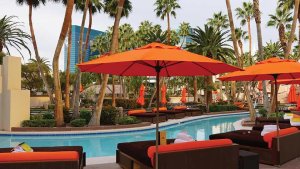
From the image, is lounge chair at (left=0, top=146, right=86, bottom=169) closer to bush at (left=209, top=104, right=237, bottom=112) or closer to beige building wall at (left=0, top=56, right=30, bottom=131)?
beige building wall at (left=0, top=56, right=30, bottom=131)

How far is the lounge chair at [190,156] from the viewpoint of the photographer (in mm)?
5848

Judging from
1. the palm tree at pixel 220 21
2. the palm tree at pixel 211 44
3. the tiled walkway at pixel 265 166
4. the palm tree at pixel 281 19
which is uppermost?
the palm tree at pixel 220 21

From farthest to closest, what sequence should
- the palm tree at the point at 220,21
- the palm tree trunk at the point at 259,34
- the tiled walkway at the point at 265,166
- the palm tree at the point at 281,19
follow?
the palm tree at the point at 220,21 < the palm tree at the point at 281,19 < the palm tree trunk at the point at 259,34 < the tiled walkway at the point at 265,166

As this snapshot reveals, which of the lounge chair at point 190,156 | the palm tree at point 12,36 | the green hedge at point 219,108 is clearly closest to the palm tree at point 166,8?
the green hedge at point 219,108

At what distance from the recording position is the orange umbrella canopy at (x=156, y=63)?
5.15 m

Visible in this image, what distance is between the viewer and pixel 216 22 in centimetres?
4694

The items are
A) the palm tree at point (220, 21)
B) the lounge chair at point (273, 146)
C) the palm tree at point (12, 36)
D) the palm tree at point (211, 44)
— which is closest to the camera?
the lounge chair at point (273, 146)

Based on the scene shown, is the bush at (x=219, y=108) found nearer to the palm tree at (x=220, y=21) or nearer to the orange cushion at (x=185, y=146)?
the palm tree at (x=220, y=21)

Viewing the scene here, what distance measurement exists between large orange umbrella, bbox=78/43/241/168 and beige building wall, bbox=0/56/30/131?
11.7 meters

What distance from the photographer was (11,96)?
17.0m

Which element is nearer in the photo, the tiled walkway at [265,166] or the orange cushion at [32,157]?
the orange cushion at [32,157]

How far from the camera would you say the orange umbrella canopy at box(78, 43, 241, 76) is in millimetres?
5148

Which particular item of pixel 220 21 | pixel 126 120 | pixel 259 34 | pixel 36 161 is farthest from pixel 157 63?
pixel 220 21

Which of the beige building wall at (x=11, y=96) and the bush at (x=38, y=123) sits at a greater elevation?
the beige building wall at (x=11, y=96)
